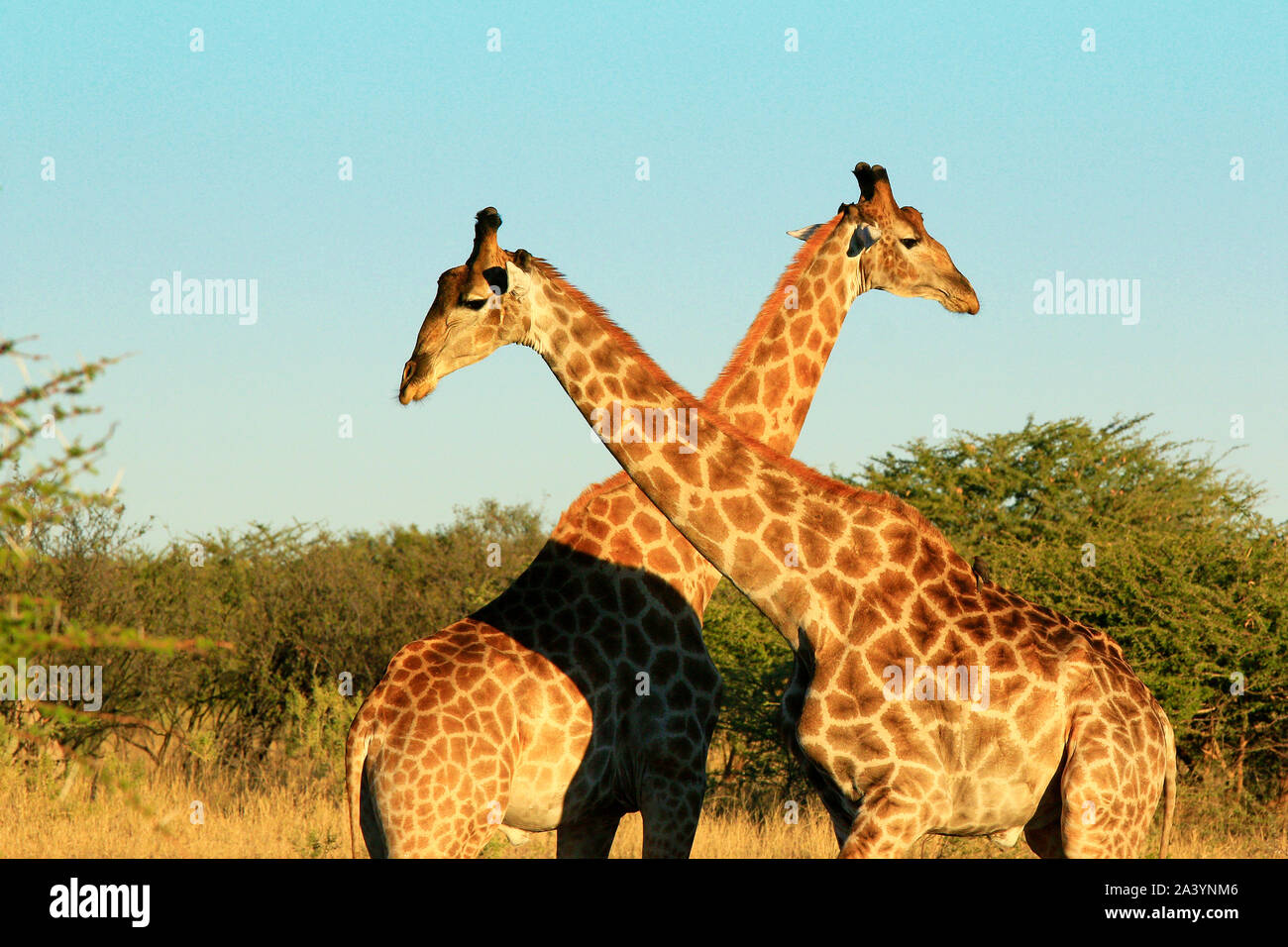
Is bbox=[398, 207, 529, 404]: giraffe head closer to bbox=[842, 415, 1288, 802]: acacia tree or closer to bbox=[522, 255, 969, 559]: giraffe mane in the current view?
bbox=[522, 255, 969, 559]: giraffe mane

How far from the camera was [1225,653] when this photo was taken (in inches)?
489

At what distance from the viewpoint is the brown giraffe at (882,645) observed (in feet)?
19.2

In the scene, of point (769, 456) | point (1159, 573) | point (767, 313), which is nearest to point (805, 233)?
point (767, 313)

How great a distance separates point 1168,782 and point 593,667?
2944 millimetres

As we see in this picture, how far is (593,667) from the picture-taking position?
749 centimetres

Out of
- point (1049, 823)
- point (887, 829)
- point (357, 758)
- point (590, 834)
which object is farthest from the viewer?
point (590, 834)

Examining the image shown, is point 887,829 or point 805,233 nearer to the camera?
point 887,829

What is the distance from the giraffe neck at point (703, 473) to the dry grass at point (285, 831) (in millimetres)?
5315

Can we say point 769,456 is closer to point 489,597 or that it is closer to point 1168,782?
point 1168,782

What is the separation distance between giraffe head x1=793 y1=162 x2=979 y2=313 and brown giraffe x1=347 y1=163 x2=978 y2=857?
13 millimetres
